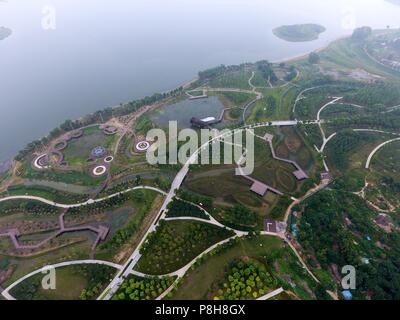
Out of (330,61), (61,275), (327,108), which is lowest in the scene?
(61,275)

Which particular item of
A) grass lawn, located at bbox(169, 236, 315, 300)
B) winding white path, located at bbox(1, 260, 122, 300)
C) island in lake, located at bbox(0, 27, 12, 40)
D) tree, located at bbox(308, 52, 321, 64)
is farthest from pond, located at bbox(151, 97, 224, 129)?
island in lake, located at bbox(0, 27, 12, 40)

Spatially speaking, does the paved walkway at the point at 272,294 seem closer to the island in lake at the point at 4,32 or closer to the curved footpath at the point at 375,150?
the curved footpath at the point at 375,150

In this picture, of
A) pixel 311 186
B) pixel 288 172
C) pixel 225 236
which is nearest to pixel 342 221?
pixel 311 186

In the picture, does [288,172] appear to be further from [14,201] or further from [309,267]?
[14,201]

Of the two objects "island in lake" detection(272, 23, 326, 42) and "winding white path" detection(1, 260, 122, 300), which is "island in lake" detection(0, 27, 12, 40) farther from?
"winding white path" detection(1, 260, 122, 300)

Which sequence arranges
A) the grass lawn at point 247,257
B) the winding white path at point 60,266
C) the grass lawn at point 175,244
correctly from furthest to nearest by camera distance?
1. the grass lawn at point 175,244
2. the winding white path at point 60,266
3. the grass lawn at point 247,257

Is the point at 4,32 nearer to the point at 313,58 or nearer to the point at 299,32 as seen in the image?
the point at 313,58

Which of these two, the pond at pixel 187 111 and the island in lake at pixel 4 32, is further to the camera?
the island in lake at pixel 4 32

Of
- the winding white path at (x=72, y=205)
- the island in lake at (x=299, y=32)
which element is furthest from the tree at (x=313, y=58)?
the winding white path at (x=72, y=205)

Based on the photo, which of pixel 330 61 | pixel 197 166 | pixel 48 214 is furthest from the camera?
pixel 330 61
